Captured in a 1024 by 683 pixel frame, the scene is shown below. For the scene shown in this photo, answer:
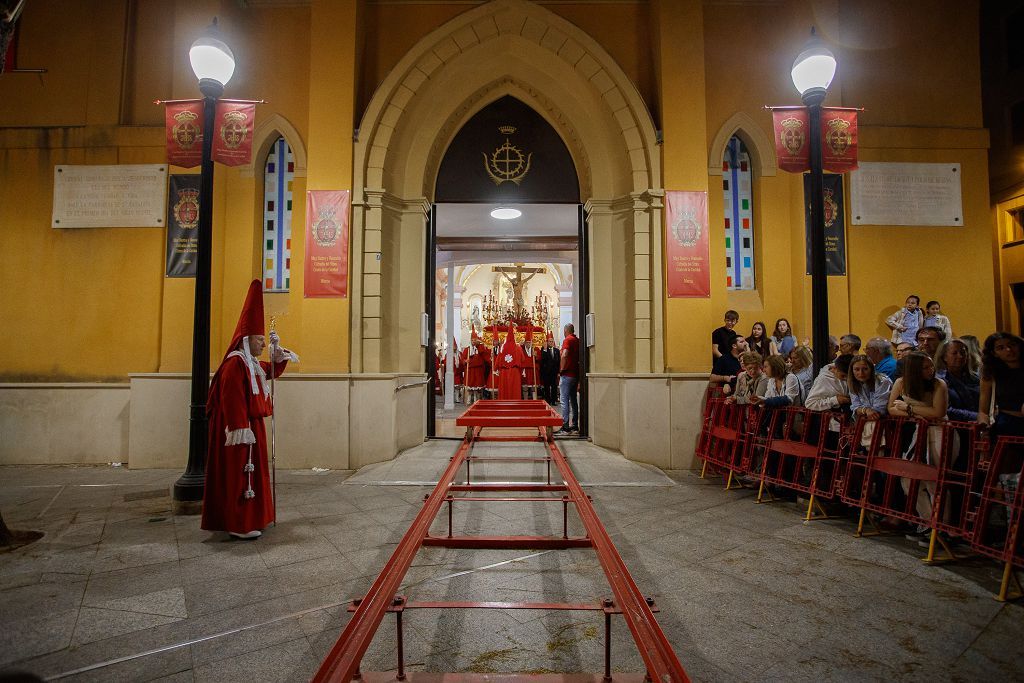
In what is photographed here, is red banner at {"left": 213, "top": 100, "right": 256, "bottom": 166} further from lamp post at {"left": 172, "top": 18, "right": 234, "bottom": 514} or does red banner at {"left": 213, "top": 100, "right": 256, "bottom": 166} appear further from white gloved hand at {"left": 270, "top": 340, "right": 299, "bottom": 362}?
white gloved hand at {"left": 270, "top": 340, "right": 299, "bottom": 362}

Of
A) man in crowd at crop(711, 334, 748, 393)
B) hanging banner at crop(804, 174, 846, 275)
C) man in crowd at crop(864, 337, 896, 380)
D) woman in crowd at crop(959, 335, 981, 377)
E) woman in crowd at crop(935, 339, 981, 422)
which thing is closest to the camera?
woman in crowd at crop(935, 339, 981, 422)

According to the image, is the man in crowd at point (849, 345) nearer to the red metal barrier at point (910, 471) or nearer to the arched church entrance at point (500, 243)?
the red metal barrier at point (910, 471)

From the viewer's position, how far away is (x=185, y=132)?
21.4 feet

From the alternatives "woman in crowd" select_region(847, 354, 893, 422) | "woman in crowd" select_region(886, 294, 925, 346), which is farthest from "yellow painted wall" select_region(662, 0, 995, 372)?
"woman in crowd" select_region(847, 354, 893, 422)

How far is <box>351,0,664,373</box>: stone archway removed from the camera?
8359mm

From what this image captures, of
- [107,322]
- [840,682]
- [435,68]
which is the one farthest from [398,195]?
[840,682]

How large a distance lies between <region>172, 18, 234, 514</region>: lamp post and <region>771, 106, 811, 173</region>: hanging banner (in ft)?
20.2

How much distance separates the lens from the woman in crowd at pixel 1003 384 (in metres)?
3.93

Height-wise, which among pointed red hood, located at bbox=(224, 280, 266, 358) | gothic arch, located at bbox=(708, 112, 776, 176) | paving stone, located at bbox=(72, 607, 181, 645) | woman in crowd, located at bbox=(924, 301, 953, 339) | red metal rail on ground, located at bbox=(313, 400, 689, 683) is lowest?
paving stone, located at bbox=(72, 607, 181, 645)

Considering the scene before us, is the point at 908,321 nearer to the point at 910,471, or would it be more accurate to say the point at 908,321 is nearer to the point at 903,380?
the point at 903,380

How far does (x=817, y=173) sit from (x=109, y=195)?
1016 cm

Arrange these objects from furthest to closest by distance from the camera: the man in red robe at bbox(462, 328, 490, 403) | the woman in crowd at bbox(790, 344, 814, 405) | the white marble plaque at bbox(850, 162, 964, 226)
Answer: the man in red robe at bbox(462, 328, 490, 403) < the white marble plaque at bbox(850, 162, 964, 226) < the woman in crowd at bbox(790, 344, 814, 405)

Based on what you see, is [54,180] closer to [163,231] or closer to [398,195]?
[163,231]

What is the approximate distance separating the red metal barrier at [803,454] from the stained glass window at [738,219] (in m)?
3.61
